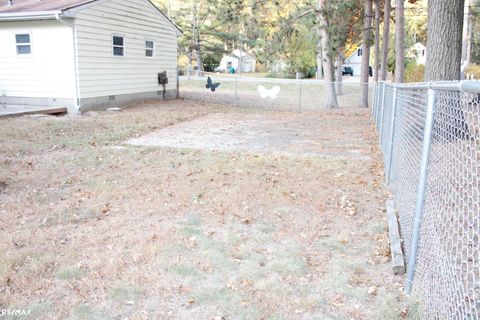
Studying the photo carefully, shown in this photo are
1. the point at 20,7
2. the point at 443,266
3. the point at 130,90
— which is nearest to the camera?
the point at 443,266

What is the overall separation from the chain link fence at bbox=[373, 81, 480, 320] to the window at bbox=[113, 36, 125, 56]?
41.7 ft

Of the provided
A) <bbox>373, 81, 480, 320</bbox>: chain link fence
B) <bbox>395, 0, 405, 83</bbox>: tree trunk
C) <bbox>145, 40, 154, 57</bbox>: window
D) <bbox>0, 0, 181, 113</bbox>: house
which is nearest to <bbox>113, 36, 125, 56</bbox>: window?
<bbox>0, 0, 181, 113</bbox>: house

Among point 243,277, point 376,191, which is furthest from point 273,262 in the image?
point 376,191

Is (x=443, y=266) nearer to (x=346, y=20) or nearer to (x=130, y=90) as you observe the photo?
(x=130, y=90)

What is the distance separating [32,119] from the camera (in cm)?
1164

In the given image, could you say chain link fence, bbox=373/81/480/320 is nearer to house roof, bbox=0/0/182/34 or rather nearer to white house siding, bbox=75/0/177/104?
house roof, bbox=0/0/182/34

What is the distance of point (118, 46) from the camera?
15430mm

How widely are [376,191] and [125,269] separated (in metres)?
3.44

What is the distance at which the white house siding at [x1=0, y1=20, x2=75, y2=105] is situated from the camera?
13219mm

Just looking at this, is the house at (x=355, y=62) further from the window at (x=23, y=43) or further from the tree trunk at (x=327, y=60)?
the window at (x=23, y=43)

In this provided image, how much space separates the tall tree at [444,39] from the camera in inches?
303

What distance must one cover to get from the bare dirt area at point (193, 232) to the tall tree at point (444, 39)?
190 cm

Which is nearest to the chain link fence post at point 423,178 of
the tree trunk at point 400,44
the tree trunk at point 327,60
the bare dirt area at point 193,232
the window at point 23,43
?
the bare dirt area at point 193,232

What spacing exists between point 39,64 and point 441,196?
1313 centimetres
